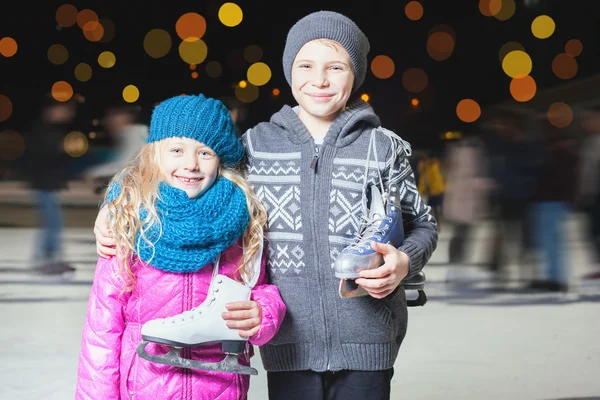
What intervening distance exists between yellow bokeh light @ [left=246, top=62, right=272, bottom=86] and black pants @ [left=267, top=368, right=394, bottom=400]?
32465 mm

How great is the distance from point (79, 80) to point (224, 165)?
31720 mm

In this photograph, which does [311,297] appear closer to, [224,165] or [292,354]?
[292,354]

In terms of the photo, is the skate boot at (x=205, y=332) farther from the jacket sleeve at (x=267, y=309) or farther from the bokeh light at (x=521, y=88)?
the bokeh light at (x=521, y=88)

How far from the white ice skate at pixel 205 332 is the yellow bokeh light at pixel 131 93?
1242 inches

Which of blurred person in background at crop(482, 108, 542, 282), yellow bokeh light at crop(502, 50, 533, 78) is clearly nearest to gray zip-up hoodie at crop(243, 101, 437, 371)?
blurred person in background at crop(482, 108, 542, 282)

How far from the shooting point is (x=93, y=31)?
106 ft

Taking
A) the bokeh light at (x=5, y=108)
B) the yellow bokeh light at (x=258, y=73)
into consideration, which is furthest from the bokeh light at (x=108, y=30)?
the yellow bokeh light at (x=258, y=73)

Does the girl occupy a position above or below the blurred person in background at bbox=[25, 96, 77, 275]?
below

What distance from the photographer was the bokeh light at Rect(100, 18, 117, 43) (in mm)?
31491

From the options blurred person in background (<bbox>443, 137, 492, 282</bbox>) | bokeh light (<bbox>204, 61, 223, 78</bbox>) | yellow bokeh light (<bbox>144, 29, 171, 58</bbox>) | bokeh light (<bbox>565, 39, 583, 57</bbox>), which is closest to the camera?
blurred person in background (<bbox>443, 137, 492, 282</bbox>)

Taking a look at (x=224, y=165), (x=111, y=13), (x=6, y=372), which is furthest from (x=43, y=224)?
(x=111, y=13)

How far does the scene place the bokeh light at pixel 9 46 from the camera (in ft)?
102

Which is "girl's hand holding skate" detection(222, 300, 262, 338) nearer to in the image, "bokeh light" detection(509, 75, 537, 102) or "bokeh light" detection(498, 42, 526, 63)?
"bokeh light" detection(498, 42, 526, 63)

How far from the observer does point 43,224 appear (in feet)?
27.2
